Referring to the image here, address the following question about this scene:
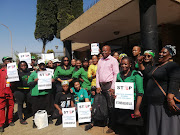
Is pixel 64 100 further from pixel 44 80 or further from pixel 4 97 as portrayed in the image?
pixel 4 97

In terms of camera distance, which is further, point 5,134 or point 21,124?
point 21,124

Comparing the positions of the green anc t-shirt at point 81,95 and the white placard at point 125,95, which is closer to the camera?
the white placard at point 125,95

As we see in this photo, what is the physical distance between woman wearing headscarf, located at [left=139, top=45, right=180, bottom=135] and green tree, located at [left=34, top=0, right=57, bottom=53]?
26.2 meters

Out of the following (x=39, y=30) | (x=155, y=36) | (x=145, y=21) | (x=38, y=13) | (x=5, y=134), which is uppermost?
(x=38, y=13)

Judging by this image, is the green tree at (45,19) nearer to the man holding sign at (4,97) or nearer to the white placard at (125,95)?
the man holding sign at (4,97)

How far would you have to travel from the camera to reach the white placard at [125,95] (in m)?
2.54

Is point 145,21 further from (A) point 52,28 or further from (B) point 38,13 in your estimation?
(B) point 38,13

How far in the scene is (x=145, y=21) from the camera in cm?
401

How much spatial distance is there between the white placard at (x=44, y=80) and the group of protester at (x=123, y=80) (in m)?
0.15

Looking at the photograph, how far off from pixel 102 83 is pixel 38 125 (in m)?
2.30

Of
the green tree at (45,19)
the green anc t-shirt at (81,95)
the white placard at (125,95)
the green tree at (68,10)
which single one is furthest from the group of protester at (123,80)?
the green tree at (45,19)

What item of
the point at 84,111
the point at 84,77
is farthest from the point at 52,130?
the point at 84,77

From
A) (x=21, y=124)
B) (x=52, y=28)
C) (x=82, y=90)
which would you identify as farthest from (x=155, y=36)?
(x=52, y=28)

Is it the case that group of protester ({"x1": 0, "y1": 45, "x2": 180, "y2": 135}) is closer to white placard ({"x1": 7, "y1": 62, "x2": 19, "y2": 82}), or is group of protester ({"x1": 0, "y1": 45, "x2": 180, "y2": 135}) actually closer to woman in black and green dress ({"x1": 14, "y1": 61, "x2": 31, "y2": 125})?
woman in black and green dress ({"x1": 14, "y1": 61, "x2": 31, "y2": 125})
